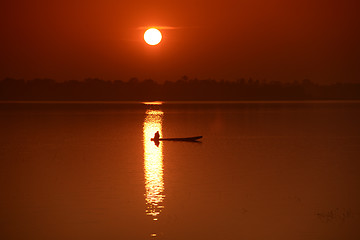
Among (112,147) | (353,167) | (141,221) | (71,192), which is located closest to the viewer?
(141,221)

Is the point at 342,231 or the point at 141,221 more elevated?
the point at 141,221

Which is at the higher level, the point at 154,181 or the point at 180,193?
the point at 154,181

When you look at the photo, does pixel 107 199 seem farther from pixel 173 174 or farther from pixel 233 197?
pixel 173 174

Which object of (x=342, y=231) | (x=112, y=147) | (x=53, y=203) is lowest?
(x=342, y=231)

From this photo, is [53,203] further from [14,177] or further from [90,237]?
[14,177]

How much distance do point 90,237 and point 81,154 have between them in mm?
20722

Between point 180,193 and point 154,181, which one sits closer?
point 180,193

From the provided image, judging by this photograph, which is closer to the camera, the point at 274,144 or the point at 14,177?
the point at 14,177

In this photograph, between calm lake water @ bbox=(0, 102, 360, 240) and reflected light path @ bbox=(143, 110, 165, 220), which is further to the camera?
reflected light path @ bbox=(143, 110, 165, 220)

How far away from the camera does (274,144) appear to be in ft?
136

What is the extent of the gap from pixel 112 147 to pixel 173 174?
14789mm

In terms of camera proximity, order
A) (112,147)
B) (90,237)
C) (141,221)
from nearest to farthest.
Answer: (90,237) < (141,221) < (112,147)

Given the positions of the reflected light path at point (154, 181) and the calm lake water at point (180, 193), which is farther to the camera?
the reflected light path at point (154, 181)

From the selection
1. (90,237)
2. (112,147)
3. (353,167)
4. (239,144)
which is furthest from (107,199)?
(239,144)
